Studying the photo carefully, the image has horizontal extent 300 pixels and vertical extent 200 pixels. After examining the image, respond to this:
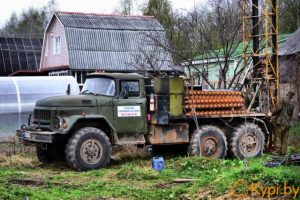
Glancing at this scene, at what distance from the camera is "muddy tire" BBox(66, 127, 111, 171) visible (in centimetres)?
1288

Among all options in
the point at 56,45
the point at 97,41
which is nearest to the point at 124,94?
the point at 97,41

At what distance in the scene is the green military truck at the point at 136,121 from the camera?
13133 millimetres

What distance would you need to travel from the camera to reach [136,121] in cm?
1399

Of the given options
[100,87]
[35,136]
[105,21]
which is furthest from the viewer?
[105,21]

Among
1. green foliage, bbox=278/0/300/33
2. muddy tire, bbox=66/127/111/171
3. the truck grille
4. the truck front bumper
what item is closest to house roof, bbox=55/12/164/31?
green foliage, bbox=278/0/300/33

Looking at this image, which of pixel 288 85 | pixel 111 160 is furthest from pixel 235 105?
pixel 288 85

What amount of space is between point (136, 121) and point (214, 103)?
2.33m

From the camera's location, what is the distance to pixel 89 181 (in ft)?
36.7

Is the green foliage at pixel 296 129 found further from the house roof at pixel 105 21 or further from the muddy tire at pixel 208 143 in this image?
the house roof at pixel 105 21

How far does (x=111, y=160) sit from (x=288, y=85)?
1416 cm

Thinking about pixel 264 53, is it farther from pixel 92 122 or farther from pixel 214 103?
pixel 92 122

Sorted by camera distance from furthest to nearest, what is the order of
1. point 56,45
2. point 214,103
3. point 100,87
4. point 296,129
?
point 56,45, point 296,129, point 214,103, point 100,87

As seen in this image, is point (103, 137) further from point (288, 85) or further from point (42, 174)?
point (288, 85)

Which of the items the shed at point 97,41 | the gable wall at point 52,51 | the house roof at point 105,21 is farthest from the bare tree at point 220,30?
the gable wall at point 52,51
